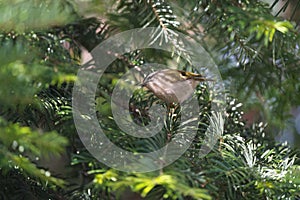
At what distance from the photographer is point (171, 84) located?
35 centimetres

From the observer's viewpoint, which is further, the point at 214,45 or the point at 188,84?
the point at 214,45

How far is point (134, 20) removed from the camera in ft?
1.59

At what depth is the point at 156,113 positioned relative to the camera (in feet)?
1.25

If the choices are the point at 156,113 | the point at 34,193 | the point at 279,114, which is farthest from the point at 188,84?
the point at 279,114

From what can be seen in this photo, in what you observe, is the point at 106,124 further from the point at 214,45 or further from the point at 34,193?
the point at 214,45

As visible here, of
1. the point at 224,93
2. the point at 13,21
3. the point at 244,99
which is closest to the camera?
the point at 13,21

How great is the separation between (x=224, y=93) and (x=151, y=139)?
133 millimetres

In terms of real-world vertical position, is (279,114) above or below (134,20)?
below

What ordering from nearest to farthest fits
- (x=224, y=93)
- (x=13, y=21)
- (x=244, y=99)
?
(x=13, y=21)
(x=224, y=93)
(x=244, y=99)

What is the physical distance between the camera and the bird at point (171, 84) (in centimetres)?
35

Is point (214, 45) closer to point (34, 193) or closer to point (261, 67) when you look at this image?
point (261, 67)

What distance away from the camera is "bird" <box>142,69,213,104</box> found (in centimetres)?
35

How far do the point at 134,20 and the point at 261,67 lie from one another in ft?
0.49

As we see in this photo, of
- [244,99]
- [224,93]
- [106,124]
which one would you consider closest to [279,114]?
[244,99]
